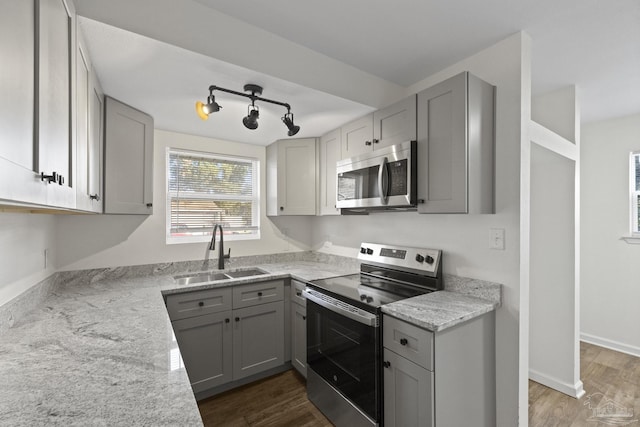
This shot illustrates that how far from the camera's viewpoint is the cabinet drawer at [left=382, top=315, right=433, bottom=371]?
4.74 ft

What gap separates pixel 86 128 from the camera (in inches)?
55.3

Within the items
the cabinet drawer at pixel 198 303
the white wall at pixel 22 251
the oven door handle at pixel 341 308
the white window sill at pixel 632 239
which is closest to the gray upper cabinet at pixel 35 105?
the white wall at pixel 22 251

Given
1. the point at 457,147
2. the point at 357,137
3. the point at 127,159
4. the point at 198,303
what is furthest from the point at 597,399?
the point at 127,159

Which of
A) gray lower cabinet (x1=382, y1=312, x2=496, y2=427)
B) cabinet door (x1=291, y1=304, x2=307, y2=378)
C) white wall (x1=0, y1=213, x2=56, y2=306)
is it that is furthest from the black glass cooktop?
white wall (x1=0, y1=213, x2=56, y2=306)

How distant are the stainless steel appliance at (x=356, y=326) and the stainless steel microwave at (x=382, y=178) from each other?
0.48 metres

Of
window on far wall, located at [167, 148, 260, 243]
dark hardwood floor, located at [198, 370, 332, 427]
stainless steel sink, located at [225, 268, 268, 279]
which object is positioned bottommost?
dark hardwood floor, located at [198, 370, 332, 427]

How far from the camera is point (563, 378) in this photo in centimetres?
239

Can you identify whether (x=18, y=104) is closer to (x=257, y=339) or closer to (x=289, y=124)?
(x=289, y=124)

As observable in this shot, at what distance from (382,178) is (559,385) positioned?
7.50 ft

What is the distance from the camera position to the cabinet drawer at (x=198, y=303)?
2.14m

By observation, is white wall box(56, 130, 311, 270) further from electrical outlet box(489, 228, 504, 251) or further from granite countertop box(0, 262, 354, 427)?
electrical outlet box(489, 228, 504, 251)

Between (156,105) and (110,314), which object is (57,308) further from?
(156,105)

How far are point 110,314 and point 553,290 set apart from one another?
3.21 metres

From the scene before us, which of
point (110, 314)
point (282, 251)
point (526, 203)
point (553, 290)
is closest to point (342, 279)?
point (282, 251)
